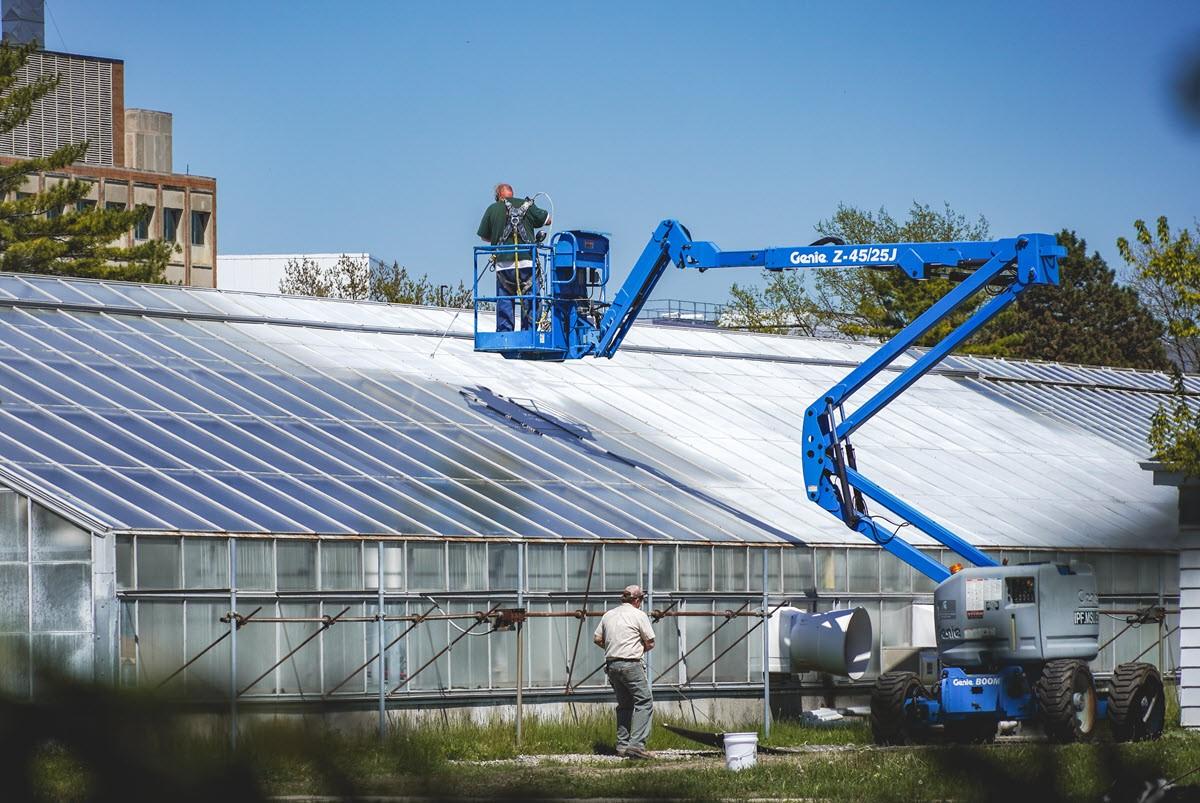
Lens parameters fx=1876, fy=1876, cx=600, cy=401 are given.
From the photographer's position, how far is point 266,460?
23.3 m

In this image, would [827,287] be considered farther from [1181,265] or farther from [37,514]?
[37,514]

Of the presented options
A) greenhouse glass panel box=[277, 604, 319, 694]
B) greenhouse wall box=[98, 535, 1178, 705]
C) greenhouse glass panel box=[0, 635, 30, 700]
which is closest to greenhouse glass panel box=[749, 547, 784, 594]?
greenhouse wall box=[98, 535, 1178, 705]

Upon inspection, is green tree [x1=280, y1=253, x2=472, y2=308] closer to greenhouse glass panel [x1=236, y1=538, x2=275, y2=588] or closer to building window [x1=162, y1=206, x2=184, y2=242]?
building window [x1=162, y1=206, x2=184, y2=242]

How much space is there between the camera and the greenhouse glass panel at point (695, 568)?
24.5 meters

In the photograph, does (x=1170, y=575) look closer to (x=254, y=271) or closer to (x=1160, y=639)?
(x=1160, y=639)

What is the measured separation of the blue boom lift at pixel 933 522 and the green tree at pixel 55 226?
28965 mm

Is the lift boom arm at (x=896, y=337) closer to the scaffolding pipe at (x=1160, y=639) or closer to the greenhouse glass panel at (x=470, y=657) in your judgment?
the scaffolding pipe at (x=1160, y=639)

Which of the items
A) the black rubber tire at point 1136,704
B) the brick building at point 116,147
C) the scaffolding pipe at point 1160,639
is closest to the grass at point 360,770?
the black rubber tire at point 1136,704

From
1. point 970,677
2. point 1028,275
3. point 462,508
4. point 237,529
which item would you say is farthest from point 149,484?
point 1028,275

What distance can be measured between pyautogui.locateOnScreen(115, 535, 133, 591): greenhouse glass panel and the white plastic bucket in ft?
20.9

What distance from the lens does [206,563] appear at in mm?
20078

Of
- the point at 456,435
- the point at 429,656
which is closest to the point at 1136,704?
the point at 429,656

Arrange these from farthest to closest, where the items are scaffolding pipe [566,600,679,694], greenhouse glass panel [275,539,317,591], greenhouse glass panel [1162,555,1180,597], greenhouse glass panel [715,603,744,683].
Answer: greenhouse glass panel [1162,555,1180,597], greenhouse glass panel [715,603,744,683], scaffolding pipe [566,600,679,694], greenhouse glass panel [275,539,317,591]

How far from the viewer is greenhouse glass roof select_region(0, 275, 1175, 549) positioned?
72.1 ft
